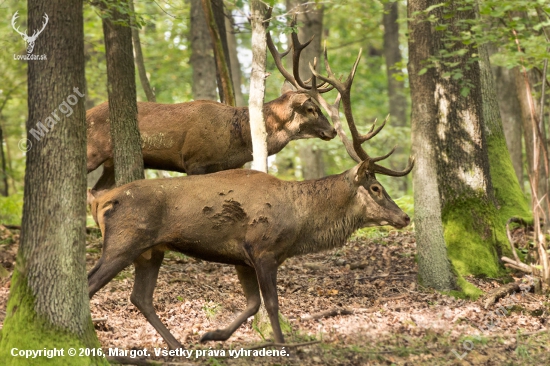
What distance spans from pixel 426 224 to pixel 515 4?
9.69 feet

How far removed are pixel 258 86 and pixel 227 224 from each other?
1.91m

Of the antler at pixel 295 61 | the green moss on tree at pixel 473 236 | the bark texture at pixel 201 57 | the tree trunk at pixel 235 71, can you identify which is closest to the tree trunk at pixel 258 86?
the antler at pixel 295 61

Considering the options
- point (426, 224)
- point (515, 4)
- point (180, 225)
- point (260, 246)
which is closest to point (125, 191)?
point (180, 225)

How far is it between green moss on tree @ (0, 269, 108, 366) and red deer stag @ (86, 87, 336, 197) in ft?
14.1

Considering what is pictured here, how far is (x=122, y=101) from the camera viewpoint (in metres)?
8.89

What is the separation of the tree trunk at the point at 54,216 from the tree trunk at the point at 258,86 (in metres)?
2.85

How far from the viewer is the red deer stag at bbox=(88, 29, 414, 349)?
22.3ft

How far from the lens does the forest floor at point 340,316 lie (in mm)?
6832

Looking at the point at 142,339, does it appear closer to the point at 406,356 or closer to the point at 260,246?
the point at 260,246

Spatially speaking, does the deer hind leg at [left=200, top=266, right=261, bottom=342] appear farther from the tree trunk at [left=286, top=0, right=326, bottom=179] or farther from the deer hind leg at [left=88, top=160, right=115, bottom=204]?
the tree trunk at [left=286, top=0, right=326, bottom=179]

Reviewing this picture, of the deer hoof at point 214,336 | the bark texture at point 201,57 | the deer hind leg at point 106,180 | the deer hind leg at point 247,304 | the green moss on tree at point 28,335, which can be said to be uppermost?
the bark texture at point 201,57

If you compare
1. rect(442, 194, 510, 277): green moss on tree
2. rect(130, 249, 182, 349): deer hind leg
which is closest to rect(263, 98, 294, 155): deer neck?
rect(442, 194, 510, 277): green moss on tree

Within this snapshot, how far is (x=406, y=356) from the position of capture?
6.84 m

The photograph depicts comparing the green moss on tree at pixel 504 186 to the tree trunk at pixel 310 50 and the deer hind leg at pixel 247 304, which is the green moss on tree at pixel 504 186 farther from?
the tree trunk at pixel 310 50
